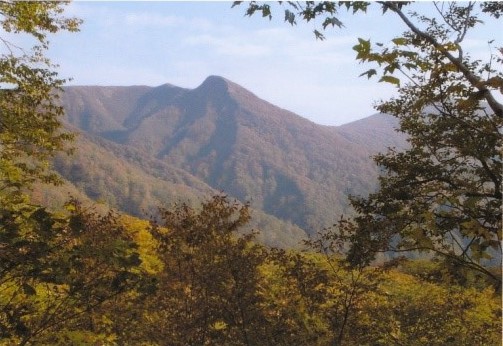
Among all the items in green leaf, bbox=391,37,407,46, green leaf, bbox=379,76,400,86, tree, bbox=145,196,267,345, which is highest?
green leaf, bbox=391,37,407,46

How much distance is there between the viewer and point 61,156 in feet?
625

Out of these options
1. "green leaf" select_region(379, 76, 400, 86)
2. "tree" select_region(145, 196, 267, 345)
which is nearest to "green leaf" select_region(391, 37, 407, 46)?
"green leaf" select_region(379, 76, 400, 86)

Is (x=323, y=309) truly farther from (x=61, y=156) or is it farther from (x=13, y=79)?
(x=61, y=156)

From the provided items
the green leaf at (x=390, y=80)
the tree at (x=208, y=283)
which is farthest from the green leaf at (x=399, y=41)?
the tree at (x=208, y=283)

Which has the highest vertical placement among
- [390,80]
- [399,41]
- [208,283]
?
[399,41]

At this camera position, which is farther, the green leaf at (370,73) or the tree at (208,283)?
the tree at (208,283)

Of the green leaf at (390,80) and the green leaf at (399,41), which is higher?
the green leaf at (399,41)

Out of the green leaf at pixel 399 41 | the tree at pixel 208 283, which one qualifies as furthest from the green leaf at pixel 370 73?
the tree at pixel 208 283

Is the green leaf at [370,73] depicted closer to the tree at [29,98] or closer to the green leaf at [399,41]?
the green leaf at [399,41]

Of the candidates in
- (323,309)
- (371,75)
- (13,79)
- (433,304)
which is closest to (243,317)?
(323,309)

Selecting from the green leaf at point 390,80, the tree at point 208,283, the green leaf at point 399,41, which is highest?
the green leaf at point 399,41

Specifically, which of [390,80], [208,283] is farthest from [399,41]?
[208,283]

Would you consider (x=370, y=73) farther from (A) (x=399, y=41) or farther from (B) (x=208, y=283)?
(B) (x=208, y=283)

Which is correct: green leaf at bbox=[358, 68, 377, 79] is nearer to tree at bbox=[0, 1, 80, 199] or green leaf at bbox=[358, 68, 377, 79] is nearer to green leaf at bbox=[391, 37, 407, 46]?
green leaf at bbox=[391, 37, 407, 46]
